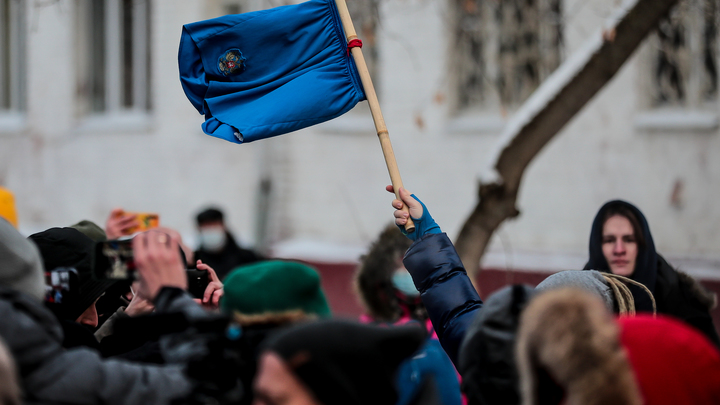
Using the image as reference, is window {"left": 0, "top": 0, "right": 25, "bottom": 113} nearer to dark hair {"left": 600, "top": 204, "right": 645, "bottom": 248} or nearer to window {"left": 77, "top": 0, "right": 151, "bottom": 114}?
window {"left": 77, "top": 0, "right": 151, "bottom": 114}

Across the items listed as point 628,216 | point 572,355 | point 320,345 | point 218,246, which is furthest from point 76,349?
point 218,246

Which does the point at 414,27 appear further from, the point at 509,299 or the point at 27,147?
the point at 509,299

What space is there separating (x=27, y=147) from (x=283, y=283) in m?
9.59

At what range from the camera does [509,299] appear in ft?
6.82

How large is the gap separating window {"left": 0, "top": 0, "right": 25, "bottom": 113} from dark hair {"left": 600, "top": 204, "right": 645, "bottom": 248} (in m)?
9.26

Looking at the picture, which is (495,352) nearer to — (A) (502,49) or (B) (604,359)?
(B) (604,359)

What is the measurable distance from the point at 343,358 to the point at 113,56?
9700 mm

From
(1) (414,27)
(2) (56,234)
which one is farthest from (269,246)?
(2) (56,234)

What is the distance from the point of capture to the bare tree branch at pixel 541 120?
5.00 m

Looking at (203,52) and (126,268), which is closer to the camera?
(126,268)

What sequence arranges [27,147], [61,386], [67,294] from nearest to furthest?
1. [61,386]
2. [67,294]
3. [27,147]

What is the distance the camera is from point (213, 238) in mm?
7160

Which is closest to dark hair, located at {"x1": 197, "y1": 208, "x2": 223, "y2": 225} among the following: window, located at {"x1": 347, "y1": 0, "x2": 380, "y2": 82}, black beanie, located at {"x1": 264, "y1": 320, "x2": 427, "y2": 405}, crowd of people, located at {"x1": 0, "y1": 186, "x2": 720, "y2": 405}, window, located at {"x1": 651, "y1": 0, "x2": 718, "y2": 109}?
window, located at {"x1": 347, "y1": 0, "x2": 380, "y2": 82}

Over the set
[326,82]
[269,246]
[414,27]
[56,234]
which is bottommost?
[269,246]
